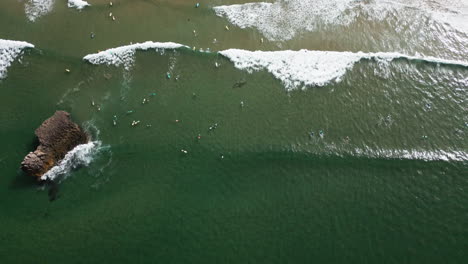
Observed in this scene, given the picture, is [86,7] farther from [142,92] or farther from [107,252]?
[107,252]

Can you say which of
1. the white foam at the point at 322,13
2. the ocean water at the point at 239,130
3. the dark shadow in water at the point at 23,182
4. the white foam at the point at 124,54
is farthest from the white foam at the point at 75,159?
the white foam at the point at 322,13

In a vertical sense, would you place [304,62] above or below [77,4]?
below

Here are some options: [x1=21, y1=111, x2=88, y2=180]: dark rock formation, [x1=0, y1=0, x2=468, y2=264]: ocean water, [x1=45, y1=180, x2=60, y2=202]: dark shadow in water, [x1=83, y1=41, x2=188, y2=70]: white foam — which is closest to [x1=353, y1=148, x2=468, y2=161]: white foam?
[x1=0, y1=0, x2=468, y2=264]: ocean water

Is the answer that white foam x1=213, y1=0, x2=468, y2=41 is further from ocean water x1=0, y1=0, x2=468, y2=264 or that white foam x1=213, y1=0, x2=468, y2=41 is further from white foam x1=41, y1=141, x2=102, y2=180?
white foam x1=41, y1=141, x2=102, y2=180

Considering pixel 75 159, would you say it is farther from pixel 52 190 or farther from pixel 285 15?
pixel 285 15

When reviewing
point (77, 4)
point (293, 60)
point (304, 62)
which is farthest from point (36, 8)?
point (304, 62)

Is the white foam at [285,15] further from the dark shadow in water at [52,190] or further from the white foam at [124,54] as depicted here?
the dark shadow in water at [52,190]
